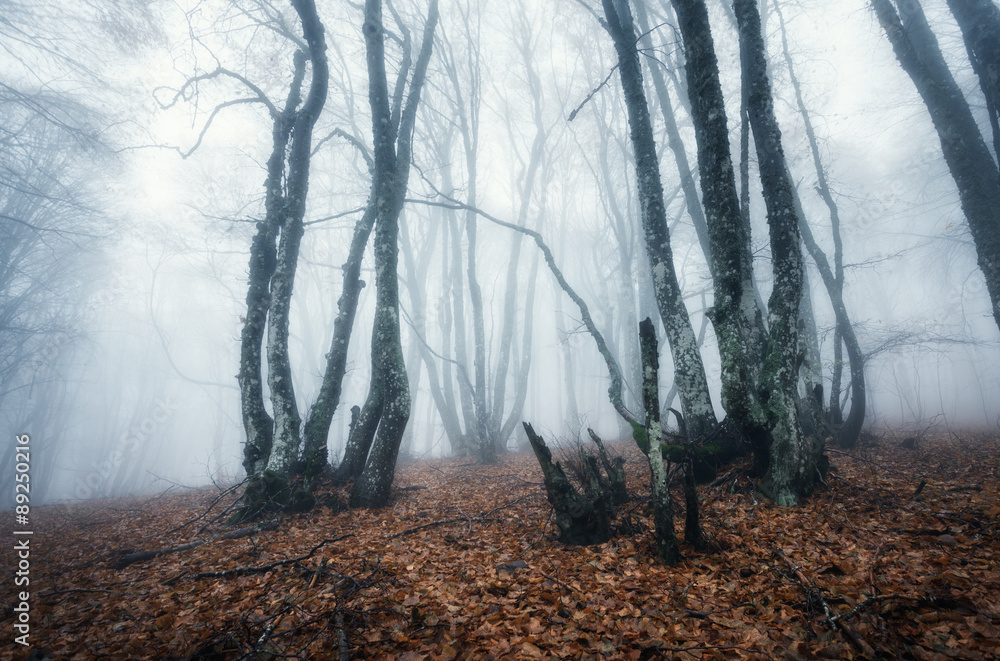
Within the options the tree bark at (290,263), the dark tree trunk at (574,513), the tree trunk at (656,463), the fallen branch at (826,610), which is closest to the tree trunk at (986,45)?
the tree trunk at (656,463)

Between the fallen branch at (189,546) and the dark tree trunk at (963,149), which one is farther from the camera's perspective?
→ the dark tree trunk at (963,149)

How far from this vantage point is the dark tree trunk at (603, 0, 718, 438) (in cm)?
571

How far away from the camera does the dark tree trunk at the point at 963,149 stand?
5758 millimetres

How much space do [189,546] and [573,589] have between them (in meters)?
4.84

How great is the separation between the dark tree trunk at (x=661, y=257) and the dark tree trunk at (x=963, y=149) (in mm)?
4166

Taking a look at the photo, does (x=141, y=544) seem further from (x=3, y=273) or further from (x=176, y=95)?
(x=3, y=273)

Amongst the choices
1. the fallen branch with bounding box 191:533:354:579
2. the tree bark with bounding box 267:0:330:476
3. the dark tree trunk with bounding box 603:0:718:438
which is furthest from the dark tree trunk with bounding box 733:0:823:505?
the tree bark with bounding box 267:0:330:476

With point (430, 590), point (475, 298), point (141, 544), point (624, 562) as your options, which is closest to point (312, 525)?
point (141, 544)

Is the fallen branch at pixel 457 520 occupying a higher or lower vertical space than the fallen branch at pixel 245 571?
lower

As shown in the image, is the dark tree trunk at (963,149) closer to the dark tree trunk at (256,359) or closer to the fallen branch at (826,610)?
the fallen branch at (826,610)

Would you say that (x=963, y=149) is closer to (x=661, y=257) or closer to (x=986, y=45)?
(x=986, y=45)

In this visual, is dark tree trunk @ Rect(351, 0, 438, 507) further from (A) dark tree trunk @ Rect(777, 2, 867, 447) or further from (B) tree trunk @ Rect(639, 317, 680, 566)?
(A) dark tree trunk @ Rect(777, 2, 867, 447)

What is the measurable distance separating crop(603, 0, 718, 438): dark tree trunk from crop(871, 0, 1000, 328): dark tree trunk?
4166 mm

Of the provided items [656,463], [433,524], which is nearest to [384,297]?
[433,524]
